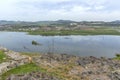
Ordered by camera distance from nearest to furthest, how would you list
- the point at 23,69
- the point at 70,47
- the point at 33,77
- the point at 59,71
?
the point at 33,77 < the point at 23,69 < the point at 59,71 < the point at 70,47

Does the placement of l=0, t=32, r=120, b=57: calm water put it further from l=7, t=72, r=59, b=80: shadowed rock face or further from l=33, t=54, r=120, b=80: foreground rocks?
l=7, t=72, r=59, b=80: shadowed rock face

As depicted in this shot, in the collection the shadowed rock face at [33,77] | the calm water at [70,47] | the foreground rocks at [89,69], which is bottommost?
the calm water at [70,47]

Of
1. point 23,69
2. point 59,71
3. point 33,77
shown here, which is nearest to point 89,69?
point 59,71

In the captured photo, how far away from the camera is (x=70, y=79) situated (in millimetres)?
29219

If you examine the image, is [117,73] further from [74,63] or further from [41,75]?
[41,75]

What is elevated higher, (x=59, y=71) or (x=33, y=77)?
(x=33, y=77)

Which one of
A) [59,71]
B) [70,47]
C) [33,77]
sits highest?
[33,77]

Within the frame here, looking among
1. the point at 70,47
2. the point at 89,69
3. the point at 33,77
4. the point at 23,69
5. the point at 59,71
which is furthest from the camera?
the point at 70,47

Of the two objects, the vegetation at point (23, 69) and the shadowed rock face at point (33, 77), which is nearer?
the shadowed rock face at point (33, 77)

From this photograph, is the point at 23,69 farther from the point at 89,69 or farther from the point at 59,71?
the point at 89,69

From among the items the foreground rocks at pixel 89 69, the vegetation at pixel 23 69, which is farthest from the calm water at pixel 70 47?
the vegetation at pixel 23 69

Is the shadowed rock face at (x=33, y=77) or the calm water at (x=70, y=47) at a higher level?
the shadowed rock face at (x=33, y=77)

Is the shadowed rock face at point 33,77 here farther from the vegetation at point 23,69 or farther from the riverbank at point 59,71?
the vegetation at point 23,69

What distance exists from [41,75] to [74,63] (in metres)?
11.8
